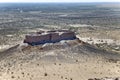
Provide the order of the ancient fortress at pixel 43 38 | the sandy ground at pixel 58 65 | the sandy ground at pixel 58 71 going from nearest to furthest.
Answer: the sandy ground at pixel 58 71, the sandy ground at pixel 58 65, the ancient fortress at pixel 43 38

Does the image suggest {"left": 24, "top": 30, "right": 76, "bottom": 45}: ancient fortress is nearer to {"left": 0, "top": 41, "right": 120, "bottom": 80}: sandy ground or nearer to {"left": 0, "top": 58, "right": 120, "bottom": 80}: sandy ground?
{"left": 0, "top": 41, "right": 120, "bottom": 80}: sandy ground

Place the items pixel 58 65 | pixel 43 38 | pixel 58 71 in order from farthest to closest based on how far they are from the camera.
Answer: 1. pixel 43 38
2. pixel 58 65
3. pixel 58 71

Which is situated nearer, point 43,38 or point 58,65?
point 58,65

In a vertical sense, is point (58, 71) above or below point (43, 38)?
below

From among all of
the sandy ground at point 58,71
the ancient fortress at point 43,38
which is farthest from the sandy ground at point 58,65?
the ancient fortress at point 43,38

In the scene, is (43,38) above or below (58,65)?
above

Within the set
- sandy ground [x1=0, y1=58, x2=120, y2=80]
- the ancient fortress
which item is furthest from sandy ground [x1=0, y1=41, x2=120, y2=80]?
the ancient fortress

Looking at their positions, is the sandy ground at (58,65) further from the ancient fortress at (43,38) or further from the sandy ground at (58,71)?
the ancient fortress at (43,38)

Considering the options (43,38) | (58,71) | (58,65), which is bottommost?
(58,71)

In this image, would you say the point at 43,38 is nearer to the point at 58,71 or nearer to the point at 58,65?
the point at 58,65

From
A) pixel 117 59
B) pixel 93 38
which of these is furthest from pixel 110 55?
pixel 93 38

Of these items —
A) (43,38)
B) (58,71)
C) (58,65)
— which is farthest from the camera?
(43,38)

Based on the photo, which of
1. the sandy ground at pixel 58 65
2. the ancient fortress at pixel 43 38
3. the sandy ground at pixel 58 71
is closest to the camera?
the sandy ground at pixel 58 71

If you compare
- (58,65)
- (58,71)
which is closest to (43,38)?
(58,65)
